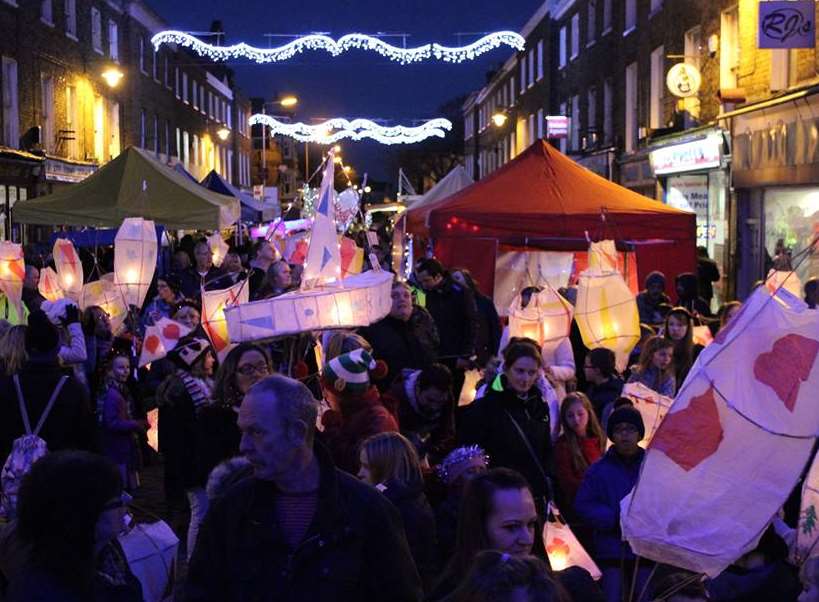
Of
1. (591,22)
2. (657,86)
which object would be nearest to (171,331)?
(657,86)

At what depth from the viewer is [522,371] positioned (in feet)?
19.5

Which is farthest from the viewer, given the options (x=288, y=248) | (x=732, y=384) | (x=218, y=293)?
(x=288, y=248)

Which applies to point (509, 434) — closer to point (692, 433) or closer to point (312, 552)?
point (692, 433)

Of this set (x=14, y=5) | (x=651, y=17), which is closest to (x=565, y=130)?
(x=651, y=17)

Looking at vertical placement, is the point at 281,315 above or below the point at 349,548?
above

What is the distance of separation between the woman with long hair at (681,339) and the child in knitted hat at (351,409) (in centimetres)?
309

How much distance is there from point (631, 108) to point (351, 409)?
75.1 feet

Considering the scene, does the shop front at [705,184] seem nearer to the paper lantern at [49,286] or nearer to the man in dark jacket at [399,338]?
the paper lantern at [49,286]

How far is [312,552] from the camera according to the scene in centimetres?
310

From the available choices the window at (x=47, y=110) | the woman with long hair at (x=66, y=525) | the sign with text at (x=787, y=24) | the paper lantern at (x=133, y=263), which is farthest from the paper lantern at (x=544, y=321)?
the window at (x=47, y=110)

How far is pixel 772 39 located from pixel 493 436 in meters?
11.2

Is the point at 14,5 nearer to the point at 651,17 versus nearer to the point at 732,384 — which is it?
the point at 651,17

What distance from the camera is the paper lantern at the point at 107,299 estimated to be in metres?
11.4

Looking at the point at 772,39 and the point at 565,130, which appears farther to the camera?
the point at 565,130
